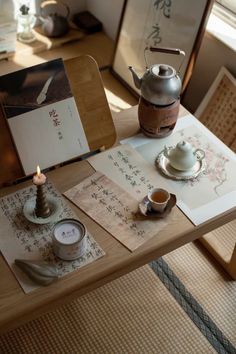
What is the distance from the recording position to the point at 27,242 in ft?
4.18

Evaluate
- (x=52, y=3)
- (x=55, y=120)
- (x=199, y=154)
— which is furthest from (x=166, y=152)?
(x=52, y=3)

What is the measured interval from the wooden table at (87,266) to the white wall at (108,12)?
115 centimetres

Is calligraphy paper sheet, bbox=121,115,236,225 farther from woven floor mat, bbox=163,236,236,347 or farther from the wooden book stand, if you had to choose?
woven floor mat, bbox=163,236,236,347

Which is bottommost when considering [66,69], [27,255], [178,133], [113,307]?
[113,307]

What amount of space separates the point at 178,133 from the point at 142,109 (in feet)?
0.52

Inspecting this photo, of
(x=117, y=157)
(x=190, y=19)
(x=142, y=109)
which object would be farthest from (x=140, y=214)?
(x=190, y=19)

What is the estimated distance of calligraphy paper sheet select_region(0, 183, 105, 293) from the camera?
123 centimetres

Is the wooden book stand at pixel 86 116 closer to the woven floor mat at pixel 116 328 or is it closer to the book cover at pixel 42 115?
the book cover at pixel 42 115

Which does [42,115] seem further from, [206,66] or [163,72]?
[206,66]

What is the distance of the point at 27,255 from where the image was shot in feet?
4.09

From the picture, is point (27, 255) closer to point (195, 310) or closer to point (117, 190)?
point (117, 190)

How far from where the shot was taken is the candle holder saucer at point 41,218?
1.31 meters

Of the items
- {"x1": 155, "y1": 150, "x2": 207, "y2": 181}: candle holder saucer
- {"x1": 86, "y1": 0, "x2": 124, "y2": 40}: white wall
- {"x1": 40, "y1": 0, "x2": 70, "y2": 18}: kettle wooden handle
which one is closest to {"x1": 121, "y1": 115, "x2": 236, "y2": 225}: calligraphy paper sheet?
{"x1": 155, "y1": 150, "x2": 207, "y2": 181}: candle holder saucer

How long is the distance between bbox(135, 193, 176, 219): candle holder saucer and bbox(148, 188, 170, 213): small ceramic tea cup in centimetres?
1
